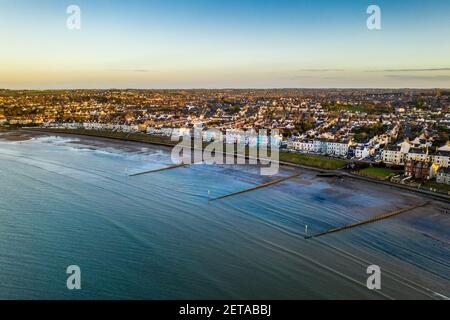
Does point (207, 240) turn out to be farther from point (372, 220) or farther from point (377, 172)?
point (377, 172)

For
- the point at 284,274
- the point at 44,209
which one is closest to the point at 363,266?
the point at 284,274

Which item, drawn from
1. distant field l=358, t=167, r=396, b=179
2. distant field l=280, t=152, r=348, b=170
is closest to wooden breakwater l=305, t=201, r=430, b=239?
distant field l=358, t=167, r=396, b=179

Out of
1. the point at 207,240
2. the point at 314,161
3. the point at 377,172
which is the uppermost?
the point at 314,161

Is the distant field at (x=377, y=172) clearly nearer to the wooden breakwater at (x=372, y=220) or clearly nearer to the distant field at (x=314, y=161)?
the distant field at (x=314, y=161)

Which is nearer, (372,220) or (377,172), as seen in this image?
(372,220)

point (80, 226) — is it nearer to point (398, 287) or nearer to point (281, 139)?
point (398, 287)

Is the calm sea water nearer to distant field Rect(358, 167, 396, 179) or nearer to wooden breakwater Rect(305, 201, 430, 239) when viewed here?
wooden breakwater Rect(305, 201, 430, 239)

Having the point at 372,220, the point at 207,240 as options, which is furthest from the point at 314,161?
the point at 207,240
